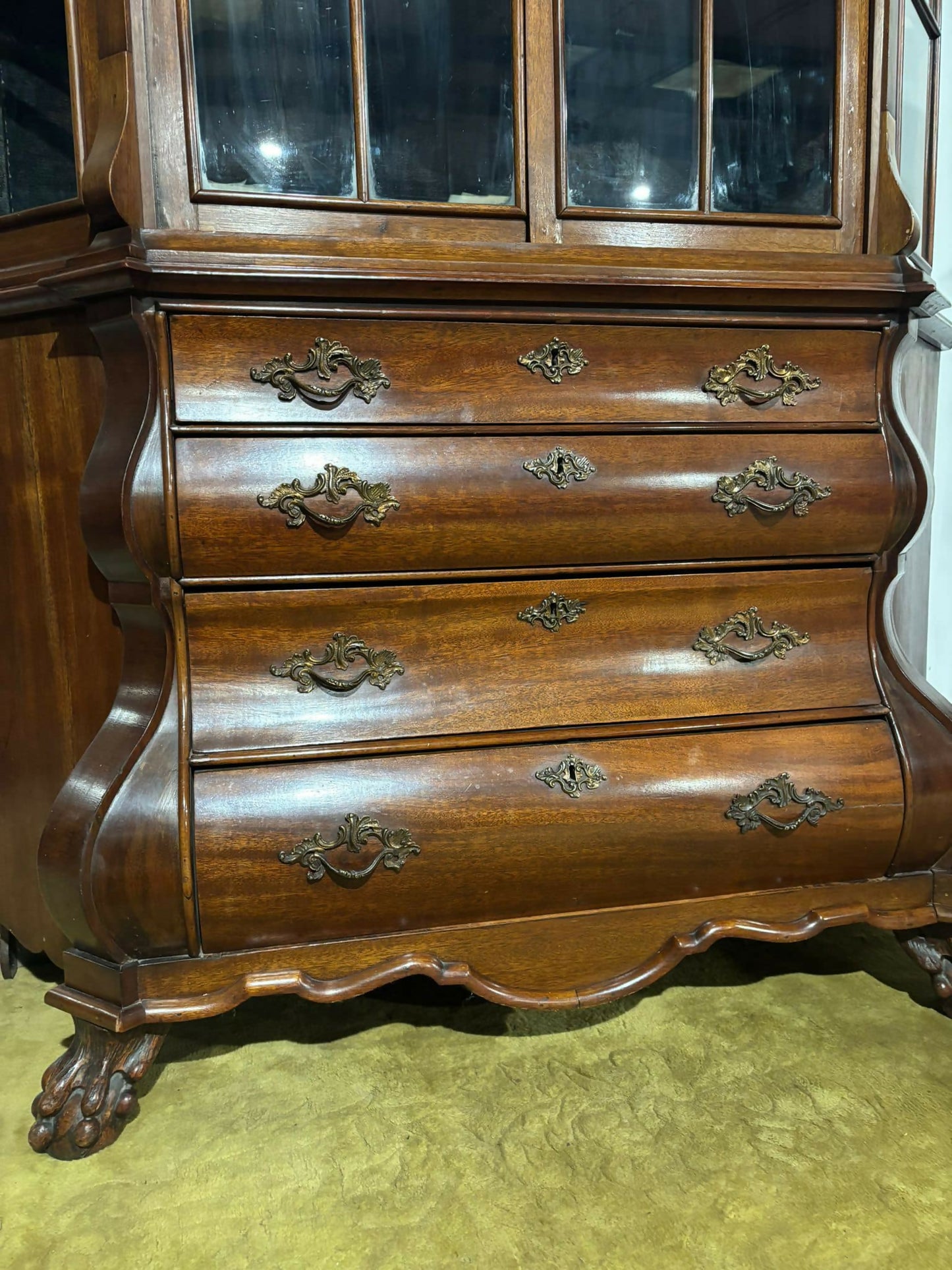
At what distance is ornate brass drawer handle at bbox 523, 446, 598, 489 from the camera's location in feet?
4.55

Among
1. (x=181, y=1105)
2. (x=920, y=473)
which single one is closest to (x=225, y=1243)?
(x=181, y=1105)

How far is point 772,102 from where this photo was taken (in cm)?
150

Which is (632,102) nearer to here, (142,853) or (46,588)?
(46,588)

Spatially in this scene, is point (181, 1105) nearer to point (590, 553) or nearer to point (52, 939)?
point (52, 939)

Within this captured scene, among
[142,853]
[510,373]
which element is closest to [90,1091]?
[142,853]

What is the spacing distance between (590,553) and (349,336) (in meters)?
0.46

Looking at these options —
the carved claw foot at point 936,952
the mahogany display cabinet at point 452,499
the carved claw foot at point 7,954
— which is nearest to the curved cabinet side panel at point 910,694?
the mahogany display cabinet at point 452,499

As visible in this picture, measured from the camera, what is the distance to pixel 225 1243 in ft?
3.78

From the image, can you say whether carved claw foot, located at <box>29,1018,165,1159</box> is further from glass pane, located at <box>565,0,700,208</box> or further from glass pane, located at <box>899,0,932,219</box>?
glass pane, located at <box>899,0,932,219</box>

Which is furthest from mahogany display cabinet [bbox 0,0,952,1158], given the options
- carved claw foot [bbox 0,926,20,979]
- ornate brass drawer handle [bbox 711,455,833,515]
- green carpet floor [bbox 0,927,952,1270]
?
carved claw foot [bbox 0,926,20,979]

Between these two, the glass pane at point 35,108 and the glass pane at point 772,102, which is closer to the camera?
the glass pane at point 35,108

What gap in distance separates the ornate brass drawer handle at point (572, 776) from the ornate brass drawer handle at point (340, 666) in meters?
0.26

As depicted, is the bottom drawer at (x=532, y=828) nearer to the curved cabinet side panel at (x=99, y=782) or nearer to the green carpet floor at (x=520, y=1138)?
the curved cabinet side panel at (x=99, y=782)

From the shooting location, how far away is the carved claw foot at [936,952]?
5.17ft
